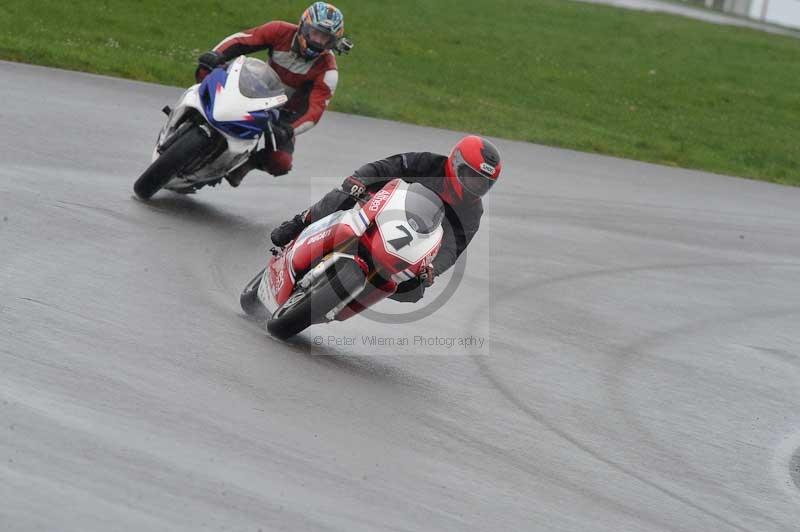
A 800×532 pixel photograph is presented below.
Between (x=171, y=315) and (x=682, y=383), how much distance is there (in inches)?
129

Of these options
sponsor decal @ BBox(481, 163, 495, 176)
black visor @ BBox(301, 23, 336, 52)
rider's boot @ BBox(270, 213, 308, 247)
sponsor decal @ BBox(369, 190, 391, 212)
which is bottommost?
rider's boot @ BBox(270, 213, 308, 247)

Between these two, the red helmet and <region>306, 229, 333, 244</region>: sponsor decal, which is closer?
<region>306, 229, 333, 244</region>: sponsor decal

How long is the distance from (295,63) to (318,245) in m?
3.81

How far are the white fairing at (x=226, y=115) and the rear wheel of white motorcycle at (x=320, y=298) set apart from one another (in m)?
2.88

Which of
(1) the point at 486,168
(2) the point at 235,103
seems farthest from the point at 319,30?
(1) the point at 486,168

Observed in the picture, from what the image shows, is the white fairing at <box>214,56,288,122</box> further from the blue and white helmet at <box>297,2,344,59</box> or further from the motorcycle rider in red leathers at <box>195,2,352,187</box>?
the blue and white helmet at <box>297,2,344,59</box>

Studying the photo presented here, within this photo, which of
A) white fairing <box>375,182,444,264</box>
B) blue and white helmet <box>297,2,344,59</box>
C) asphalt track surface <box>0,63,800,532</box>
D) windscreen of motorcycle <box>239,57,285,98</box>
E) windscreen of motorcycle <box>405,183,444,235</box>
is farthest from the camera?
blue and white helmet <box>297,2,344,59</box>

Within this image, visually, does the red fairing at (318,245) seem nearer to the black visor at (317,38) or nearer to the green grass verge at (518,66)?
the black visor at (317,38)

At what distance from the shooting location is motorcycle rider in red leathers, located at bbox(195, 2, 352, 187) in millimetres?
10500

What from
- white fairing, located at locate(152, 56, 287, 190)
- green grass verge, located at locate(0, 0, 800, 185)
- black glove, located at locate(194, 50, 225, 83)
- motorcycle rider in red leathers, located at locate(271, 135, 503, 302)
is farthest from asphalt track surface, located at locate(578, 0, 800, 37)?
motorcycle rider in red leathers, located at locate(271, 135, 503, 302)

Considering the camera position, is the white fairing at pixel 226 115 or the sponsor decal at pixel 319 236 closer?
the sponsor decal at pixel 319 236

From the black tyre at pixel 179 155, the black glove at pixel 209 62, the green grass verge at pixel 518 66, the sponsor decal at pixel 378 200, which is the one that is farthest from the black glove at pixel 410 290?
the green grass verge at pixel 518 66

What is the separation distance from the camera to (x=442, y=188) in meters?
8.12

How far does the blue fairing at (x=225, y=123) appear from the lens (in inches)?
388
